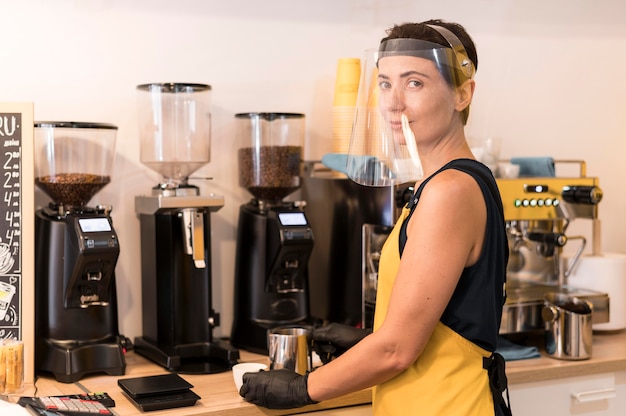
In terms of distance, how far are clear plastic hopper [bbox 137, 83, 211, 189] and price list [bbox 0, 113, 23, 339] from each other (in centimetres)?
33

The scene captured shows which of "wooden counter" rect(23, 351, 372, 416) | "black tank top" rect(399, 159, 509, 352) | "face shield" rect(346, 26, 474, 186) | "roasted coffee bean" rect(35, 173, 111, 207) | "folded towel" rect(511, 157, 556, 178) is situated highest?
"face shield" rect(346, 26, 474, 186)

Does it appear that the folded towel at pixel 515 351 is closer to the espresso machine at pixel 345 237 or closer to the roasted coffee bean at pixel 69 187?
the espresso machine at pixel 345 237

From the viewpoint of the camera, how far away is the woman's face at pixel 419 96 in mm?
1525

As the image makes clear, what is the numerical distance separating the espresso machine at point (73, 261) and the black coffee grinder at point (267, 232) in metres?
0.37

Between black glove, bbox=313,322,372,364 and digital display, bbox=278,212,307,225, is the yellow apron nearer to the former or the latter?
black glove, bbox=313,322,372,364

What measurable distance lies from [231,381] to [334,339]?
0.86ft

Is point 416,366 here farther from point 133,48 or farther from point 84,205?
point 133,48

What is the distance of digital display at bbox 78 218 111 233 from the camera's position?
192 centimetres

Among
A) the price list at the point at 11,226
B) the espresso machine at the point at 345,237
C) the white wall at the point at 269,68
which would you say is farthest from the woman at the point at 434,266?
the white wall at the point at 269,68

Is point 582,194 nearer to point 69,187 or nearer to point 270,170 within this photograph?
point 270,170

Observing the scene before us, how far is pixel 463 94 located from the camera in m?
1.56

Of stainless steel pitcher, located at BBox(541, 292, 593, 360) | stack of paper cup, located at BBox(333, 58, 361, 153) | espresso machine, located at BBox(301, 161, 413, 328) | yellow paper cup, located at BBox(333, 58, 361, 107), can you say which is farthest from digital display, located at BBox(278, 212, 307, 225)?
stainless steel pitcher, located at BBox(541, 292, 593, 360)

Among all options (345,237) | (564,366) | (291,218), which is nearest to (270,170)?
(291,218)

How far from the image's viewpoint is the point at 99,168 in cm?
208
